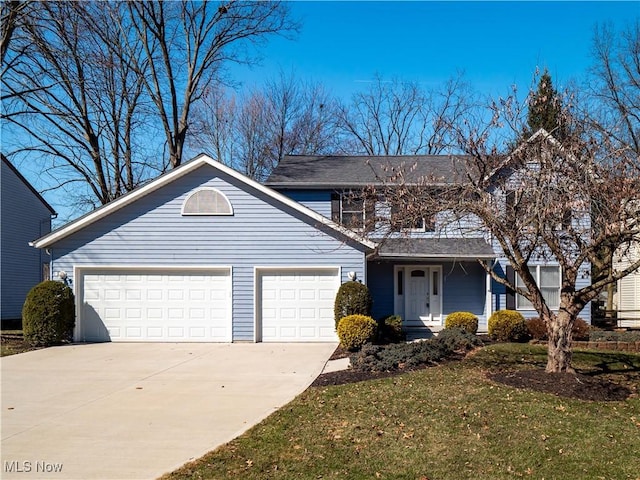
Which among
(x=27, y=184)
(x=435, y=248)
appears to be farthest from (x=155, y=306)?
(x=27, y=184)

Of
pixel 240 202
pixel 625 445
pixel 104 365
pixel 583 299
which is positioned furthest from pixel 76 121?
pixel 625 445

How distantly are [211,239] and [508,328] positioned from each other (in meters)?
9.04

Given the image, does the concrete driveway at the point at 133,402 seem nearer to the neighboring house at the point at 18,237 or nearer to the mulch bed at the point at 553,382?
the mulch bed at the point at 553,382

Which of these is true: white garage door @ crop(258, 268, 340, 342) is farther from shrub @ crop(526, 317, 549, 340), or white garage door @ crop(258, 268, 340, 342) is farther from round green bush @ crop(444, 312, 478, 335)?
shrub @ crop(526, 317, 549, 340)

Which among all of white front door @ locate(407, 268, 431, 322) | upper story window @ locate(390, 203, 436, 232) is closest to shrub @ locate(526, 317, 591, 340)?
white front door @ locate(407, 268, 431, 322)

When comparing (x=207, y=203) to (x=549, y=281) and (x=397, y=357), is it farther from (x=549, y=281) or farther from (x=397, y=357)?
(x=549, y=281)

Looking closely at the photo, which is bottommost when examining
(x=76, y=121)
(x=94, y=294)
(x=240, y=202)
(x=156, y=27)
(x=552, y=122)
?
(x=94, y=294)

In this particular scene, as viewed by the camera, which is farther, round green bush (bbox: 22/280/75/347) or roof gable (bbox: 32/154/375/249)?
roof gable (bbox: 32/154/375/249)

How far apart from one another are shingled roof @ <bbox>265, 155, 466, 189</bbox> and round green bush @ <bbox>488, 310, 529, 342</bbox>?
470 centimetres

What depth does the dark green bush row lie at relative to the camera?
35.2 ft

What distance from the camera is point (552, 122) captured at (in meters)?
11.5

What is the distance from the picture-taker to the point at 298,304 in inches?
622

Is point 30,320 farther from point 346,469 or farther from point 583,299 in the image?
point 583,299

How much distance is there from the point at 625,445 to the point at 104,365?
10.2 meters
